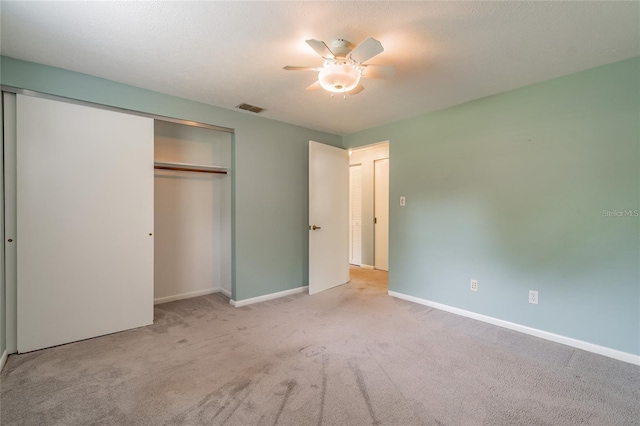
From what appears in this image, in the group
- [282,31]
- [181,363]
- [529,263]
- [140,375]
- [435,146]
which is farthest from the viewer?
[435,146]

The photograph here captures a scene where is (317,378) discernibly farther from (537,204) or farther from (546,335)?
(537,204)

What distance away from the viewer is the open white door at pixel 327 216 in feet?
13.0

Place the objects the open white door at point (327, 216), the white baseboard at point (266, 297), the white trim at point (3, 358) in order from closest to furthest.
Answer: the white trim at point (3, 358) → the white baseboard at point (266, 297) → the open white door at point (327, 216)

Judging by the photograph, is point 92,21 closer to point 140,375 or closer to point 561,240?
point 140,375

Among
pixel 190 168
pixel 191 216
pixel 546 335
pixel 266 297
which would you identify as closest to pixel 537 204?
pixel 546 335

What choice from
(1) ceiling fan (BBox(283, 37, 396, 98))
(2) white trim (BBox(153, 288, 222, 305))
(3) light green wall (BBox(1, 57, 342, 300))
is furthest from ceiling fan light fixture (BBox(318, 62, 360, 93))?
(2) white trim (BBox(153, 288, 222, 305))

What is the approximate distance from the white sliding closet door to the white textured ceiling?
491mm

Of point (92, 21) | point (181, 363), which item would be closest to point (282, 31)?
point (92, 21)

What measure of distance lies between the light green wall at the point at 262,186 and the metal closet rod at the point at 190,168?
419mm

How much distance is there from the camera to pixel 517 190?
111 inches

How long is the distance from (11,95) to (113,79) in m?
0.73

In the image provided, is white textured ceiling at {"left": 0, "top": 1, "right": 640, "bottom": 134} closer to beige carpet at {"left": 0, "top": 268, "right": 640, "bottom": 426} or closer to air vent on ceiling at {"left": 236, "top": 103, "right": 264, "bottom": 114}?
air vent on ceiling at {"left": 236, "top": 103, "right": 264, "bottom": 114}

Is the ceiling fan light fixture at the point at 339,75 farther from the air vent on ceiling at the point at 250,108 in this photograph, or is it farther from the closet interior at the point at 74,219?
the closet interior at the point at 74,219

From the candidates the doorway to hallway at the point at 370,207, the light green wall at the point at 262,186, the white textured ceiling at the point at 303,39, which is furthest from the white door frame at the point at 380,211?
the white textured ceiling at the point at 303,39
